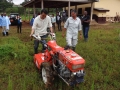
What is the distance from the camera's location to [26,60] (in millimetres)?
5738

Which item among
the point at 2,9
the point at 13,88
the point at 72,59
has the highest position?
the point at 2,9

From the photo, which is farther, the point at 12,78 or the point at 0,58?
the point at 0,58

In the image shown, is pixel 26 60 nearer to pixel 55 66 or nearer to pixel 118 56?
pixel 55 66

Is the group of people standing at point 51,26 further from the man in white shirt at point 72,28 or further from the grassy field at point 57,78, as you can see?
the grassy field at point 57,78

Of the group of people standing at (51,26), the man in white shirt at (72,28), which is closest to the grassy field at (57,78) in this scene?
the group of people standing at (51,26)

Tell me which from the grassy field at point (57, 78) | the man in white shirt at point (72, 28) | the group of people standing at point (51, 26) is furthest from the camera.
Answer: the man in white shirt at point (72, 28)

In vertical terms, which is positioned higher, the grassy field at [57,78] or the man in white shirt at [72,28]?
the man in white shirt at [72,28]

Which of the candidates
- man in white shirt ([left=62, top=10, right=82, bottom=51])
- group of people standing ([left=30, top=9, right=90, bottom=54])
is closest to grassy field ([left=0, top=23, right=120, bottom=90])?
group of people standing ([left=30, top=9, right=90, bottom=54])

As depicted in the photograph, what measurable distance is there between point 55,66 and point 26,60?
2.10 metres

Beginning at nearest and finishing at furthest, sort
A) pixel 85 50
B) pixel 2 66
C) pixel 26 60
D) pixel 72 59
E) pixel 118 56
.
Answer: pixel 72 59
pixel 2 66
pixel 26 60
pixel 118 56
pixel 85 50

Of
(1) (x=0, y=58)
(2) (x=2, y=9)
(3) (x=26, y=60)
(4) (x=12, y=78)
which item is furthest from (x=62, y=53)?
(2) (x=2, y=9)

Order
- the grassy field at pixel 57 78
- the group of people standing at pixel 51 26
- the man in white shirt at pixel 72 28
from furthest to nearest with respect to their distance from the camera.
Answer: the man in white shirt at pixel 72 28 → the group of people standing at pixel 51 26 → the grassy field at pixel 57 78

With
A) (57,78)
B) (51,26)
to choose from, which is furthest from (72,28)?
(57,78)

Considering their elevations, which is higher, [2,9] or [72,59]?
→ [2,9]
